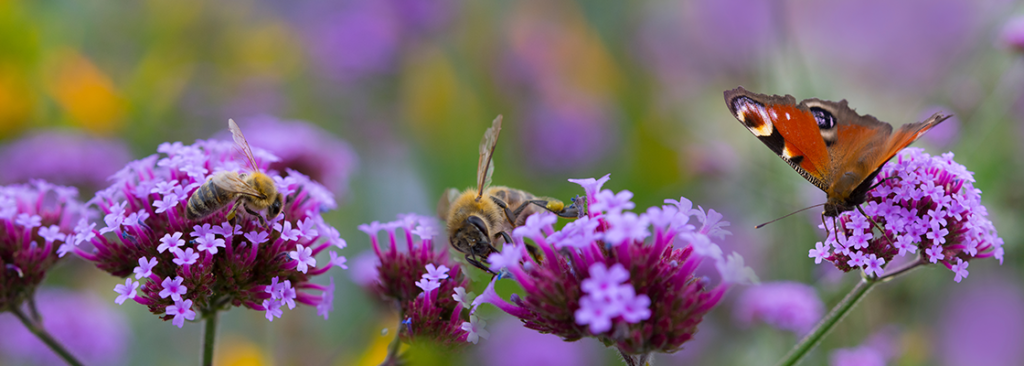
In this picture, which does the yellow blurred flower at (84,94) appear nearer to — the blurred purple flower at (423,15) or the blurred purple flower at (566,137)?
the blurred purple flower at (423,15)

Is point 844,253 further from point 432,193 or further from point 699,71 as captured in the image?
point 699,71

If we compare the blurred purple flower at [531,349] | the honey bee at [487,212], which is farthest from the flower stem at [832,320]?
the blurred purple flower at [531,349]

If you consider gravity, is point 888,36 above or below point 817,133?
above

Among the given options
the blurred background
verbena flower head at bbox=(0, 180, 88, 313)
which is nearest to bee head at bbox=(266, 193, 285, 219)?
verbena flower head at bbox=(0, 180, 88, 313)

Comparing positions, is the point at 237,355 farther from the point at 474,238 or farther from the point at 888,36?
the point at 888,36

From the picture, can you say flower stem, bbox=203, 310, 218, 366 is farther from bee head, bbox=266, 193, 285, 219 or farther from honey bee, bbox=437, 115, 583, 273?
honey bee, bbox=437, 115, 583, 273

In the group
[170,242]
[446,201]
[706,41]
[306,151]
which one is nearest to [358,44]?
[306,151]
